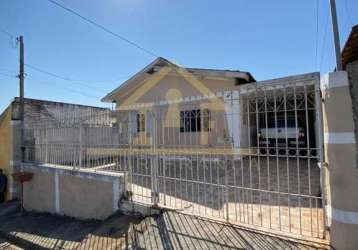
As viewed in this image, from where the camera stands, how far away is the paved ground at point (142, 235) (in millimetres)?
3193

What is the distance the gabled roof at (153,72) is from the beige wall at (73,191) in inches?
243

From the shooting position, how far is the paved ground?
3.19 metres

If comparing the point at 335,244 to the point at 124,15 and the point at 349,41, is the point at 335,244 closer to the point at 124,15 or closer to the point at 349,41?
the point at 349,41

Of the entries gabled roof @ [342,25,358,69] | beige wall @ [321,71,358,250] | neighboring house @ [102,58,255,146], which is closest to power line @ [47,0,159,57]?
neighboring house @ [102,58,255,146]

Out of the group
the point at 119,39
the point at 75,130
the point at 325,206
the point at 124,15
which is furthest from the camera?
the point at 119,39

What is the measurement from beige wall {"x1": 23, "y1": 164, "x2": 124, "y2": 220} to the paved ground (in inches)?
13.0

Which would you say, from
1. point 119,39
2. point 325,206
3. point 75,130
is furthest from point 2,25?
point 325,206

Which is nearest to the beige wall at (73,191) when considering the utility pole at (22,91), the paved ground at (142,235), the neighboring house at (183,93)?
the paved ground at (142,235)

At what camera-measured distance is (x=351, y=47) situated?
228 inches

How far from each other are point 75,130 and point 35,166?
100 inches

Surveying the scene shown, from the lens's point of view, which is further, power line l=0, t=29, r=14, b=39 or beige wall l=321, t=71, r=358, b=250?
power line l=0, t=29, r=14, b=39

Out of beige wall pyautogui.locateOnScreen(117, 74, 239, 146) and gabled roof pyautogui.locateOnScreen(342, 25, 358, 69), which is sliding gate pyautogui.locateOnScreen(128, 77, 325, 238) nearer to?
gabled roof pyautogui.locateOnScreen(342, 25, 358, 69)

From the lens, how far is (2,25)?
28.9 ft

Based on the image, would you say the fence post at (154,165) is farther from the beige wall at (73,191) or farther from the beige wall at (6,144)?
the beige wall at (6,144)
